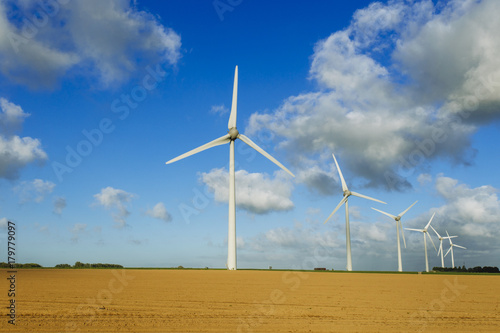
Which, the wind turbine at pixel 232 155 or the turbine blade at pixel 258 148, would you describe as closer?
the wind turbine at pixel 232 155

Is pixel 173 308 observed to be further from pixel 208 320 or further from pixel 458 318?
pixel 458 318

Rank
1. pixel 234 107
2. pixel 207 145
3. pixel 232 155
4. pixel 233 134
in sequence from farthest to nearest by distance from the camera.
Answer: pixel 234 107 < pixel 233 134 < pixel 232 155 < pixel 207 145

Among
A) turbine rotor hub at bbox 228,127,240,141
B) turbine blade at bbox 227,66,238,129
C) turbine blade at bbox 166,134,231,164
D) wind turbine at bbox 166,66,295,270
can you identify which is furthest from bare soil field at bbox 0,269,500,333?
turbine blade at bbox 227,66,238,129

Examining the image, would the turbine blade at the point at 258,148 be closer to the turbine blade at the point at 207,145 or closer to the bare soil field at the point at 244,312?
the turbine blade at the point at 207,145

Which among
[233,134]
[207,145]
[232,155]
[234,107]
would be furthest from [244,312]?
[234,107]

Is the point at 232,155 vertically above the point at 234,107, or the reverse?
the point at 234,107

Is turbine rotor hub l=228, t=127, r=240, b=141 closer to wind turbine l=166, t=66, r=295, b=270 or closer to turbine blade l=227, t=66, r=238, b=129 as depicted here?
wind turbine l=166, t=66, r=295, b=270

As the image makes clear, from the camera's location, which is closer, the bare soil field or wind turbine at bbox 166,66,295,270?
the bare soil field

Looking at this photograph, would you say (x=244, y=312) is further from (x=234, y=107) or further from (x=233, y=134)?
(x=234, y=107)

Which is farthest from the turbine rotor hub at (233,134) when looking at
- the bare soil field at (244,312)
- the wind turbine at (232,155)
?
the bare soil field at (244,312)

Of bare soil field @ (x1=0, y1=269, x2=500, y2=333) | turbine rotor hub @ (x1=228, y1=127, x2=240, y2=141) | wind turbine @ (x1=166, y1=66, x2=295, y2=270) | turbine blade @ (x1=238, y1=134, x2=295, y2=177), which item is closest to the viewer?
bare soil field @ (x1=0, y1=269, x2=500, y2=333)

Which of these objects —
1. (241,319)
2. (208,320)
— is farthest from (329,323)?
(208,320)

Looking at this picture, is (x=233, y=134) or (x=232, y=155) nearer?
(x=232, y=155)

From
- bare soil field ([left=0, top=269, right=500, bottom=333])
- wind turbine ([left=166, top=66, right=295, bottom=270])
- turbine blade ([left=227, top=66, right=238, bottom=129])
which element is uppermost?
turbine blade ([left=227, top=66, right=238, bottom=129])
